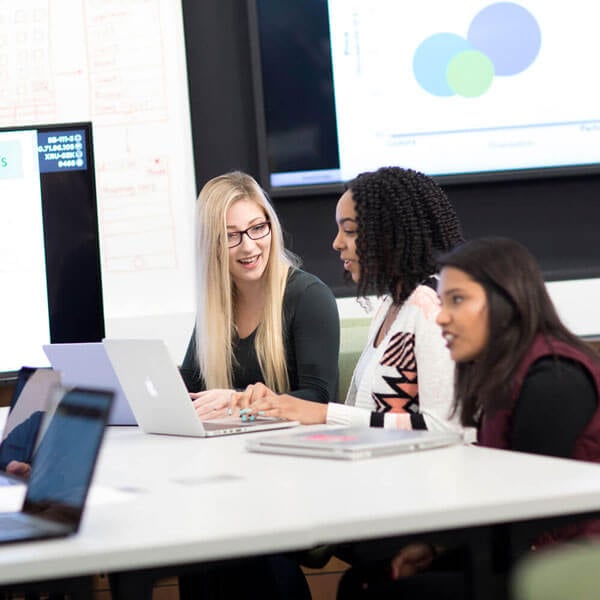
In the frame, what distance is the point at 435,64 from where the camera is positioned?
3.85m

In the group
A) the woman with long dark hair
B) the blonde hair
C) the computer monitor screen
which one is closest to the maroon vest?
the woman with long dark hair

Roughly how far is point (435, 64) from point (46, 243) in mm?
1485

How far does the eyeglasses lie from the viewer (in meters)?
2.93

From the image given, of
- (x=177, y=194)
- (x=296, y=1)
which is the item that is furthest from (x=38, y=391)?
(x=296, y=1)

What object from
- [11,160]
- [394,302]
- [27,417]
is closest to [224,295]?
[394,302]

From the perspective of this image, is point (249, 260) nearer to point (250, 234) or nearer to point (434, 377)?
point (250, 234)

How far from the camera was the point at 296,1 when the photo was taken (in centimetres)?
381

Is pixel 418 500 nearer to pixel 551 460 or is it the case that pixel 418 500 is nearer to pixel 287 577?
pixel 551 460

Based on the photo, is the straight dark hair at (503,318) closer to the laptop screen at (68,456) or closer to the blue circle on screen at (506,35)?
the laptop screen at (68,456)

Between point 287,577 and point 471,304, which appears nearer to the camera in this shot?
point 471,304

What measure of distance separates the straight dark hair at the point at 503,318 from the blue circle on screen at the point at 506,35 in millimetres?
2119

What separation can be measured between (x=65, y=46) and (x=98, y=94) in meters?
0.20

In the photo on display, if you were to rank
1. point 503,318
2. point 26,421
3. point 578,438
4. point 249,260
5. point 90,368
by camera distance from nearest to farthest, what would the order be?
point 578,438, point 503,318, point 26,421, point 90,368, point 249,260

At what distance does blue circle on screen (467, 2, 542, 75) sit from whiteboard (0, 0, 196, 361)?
1.04 meters
